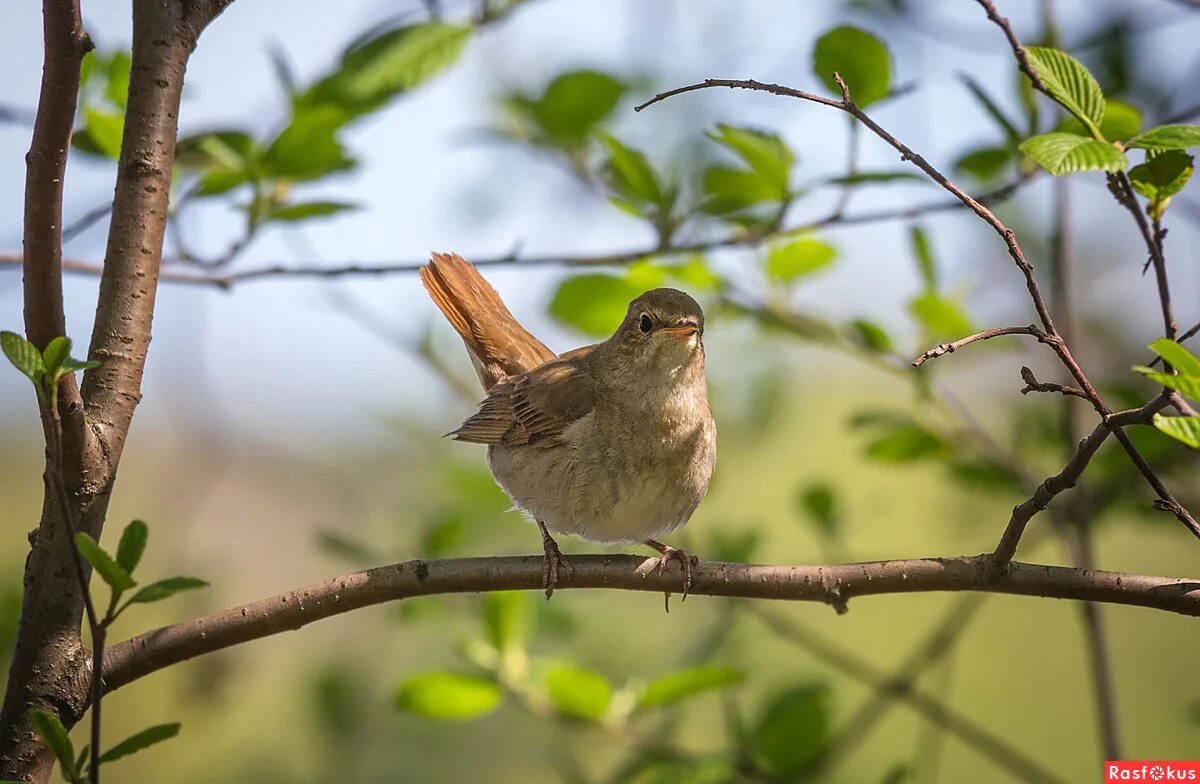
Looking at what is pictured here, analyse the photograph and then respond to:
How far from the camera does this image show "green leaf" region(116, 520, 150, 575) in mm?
1566

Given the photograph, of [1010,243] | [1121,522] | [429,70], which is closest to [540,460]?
[429,70]

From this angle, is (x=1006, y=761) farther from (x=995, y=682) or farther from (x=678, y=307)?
(x=995, y=682)

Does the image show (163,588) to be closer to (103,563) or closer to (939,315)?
(103,563)

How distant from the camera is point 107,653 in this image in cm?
190

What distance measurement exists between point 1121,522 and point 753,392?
147 centimetres

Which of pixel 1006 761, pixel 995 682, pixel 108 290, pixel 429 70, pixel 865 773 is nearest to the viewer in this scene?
pixel 108 290

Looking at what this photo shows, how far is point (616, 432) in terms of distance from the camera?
3.30 m

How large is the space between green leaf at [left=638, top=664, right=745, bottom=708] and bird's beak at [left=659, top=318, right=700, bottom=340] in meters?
1.11

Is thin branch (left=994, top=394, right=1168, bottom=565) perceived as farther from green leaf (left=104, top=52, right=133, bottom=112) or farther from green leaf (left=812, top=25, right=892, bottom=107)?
green leaf (left=104, top=52, right=133, bottom=112)

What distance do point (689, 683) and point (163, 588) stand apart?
1.43 m

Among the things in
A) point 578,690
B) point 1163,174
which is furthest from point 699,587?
point 1163,174

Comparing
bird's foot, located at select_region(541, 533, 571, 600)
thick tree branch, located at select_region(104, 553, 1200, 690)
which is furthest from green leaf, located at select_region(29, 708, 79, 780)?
bird's foot, located at select_region(541, 533, 571, 600)

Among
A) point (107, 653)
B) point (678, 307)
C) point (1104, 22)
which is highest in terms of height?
point (1104, 22)

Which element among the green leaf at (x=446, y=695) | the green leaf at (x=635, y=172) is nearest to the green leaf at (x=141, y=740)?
the green leaf at (x=446, y=695)
